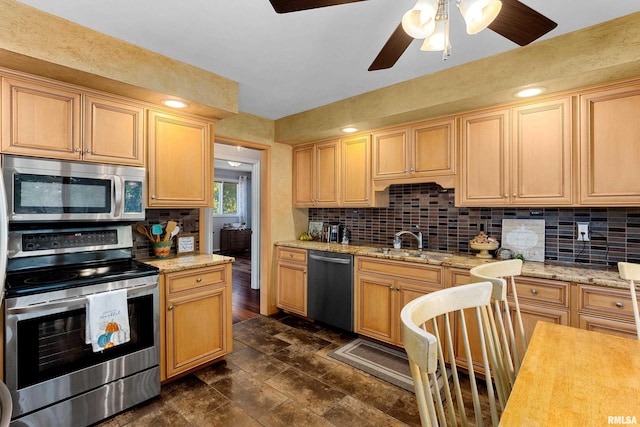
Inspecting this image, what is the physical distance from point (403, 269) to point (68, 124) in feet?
8.86

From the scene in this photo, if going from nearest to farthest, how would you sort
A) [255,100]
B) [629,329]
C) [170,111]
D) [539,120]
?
[629,329], [539,120], [170,111], [255,100]

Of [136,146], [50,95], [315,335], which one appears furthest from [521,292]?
[50,95]

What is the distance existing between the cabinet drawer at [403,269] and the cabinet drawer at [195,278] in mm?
1306

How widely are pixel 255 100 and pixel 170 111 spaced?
0.88m

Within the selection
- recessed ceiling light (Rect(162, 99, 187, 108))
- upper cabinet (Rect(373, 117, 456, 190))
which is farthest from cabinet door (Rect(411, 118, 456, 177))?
recessed ceiling light (Rect(162, 99, 187, 108))

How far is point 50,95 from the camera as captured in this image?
6.54 ft

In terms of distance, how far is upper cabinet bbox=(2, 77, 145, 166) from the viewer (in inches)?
73.5

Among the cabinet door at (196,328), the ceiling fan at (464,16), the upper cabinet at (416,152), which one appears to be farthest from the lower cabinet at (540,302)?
the cabinet door at (196,328)

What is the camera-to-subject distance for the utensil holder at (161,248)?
8.79 ft

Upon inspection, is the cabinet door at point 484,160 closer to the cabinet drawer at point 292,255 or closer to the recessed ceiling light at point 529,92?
the recessed ceiling light at point 529,92

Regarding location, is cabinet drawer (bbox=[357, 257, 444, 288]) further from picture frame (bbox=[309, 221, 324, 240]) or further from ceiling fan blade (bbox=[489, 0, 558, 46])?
ceiling fan blade (bbox=[489, 0, 558, 46])

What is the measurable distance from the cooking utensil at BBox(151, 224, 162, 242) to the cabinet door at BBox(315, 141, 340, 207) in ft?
5.81

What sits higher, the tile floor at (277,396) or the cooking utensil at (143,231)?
the cooking utensil at (143,231)

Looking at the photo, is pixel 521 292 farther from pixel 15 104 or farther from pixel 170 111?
pixel 15 104
